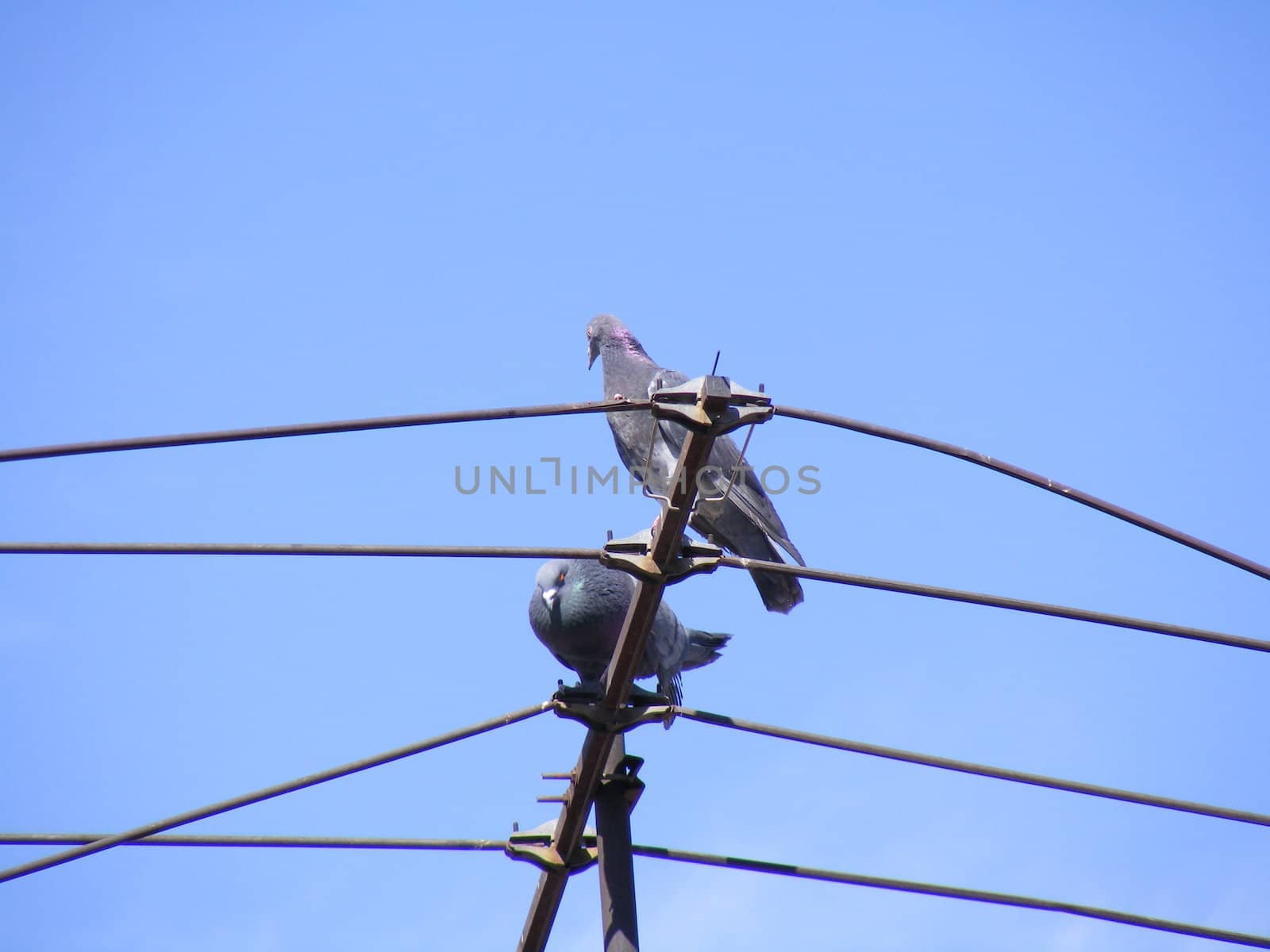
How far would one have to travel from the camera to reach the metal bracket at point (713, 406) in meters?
3.08

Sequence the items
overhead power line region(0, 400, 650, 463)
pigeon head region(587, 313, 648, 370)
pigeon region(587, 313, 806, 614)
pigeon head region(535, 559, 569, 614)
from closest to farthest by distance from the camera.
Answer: overhead power line region(0, 400, 650, 463) < pigeon head region(535, 559, 569, 614) < pigeon region(587, 313, 806, 614) < pigeon head region(587, 313, 648, 370)

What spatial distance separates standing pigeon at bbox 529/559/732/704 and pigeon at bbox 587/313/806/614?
177 cm

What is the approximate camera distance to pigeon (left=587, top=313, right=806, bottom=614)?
6.29m

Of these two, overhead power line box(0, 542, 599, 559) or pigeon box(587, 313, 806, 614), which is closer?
overhead power line box(0, 542, 599, 559)

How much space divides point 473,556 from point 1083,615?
153 centimetres

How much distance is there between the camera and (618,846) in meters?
3.72

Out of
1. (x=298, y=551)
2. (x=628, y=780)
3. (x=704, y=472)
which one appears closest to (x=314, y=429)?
(x=298, y=551)

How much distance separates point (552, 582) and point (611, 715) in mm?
719

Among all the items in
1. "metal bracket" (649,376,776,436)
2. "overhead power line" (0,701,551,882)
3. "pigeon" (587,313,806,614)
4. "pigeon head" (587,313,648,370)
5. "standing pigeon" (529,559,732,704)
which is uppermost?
"pigeon head" (587,313,648,370)

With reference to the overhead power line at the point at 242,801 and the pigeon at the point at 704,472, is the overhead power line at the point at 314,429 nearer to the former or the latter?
the overhead power line at the point at 242,801

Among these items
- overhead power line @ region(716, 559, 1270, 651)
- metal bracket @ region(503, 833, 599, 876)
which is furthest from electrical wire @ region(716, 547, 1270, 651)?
metal bracket @ region(503, 833, 599, 876)

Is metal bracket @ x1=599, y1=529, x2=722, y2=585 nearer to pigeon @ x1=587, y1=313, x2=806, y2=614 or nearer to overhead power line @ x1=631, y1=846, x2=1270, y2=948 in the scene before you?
overhead power line @ x1=631, y1=846, x2=1270, y2=948

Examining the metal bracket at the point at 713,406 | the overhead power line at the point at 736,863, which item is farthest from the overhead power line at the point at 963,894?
the metal bracket at the point at 713,406

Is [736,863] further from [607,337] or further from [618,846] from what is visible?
[607,337]
